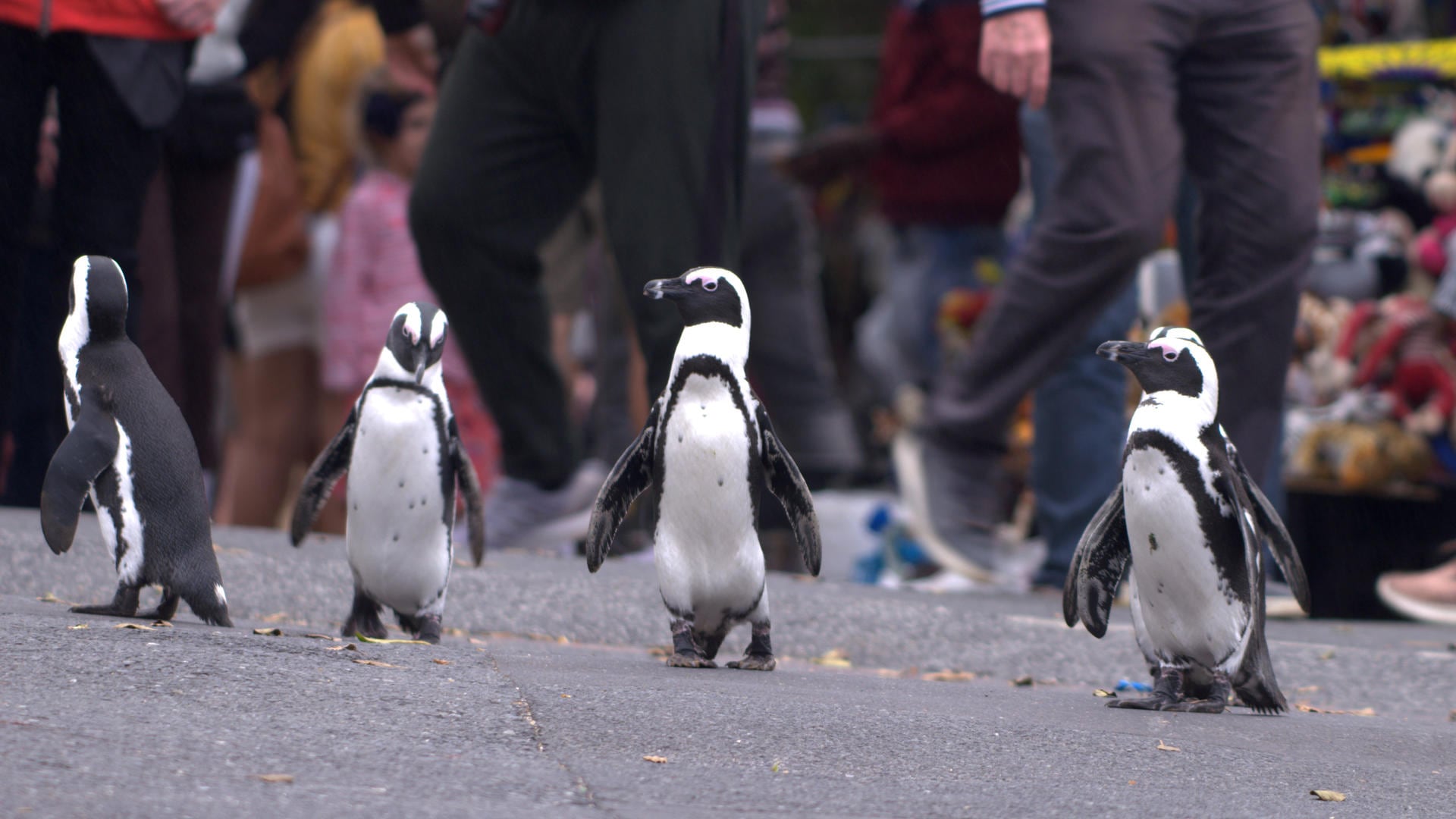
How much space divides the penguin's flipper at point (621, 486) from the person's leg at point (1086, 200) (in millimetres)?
1355

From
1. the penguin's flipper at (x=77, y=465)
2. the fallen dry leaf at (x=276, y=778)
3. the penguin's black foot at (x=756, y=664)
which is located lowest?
the penguin's black foot at (x=756, y=664)

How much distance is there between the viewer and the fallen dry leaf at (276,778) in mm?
1877

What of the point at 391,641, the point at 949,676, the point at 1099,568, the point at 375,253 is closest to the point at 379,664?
the point at 391,641

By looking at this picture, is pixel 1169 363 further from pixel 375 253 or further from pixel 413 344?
pixel 375 253

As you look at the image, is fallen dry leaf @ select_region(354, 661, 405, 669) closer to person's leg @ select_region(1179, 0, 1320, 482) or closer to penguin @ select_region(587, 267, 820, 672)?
penguin @ select_region(587, 267, 820, 672)

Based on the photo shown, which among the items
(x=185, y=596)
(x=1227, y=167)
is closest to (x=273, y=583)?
(x=185, y=596)

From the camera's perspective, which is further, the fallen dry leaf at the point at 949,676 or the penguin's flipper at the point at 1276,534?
the fallen dry leaf at the point at 949,676

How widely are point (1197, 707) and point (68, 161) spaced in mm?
2634

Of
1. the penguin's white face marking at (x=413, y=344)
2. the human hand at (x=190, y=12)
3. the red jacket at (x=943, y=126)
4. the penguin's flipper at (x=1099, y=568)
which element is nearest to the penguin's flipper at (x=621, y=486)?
the penguin's white face marking at (x=413, y=344)

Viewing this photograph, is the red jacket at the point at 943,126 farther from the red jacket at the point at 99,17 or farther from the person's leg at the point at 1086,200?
the red jacket at the point at 99,17

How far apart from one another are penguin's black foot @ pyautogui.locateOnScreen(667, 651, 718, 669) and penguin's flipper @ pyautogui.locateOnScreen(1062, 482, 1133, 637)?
0.59m

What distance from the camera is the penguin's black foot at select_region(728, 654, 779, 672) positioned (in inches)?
117

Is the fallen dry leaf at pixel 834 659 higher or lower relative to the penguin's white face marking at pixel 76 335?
lower

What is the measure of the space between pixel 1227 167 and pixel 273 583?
7.38 ft
